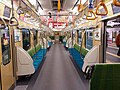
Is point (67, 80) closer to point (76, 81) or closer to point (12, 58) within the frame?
point (76, 81)

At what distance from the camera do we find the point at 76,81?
5.08m

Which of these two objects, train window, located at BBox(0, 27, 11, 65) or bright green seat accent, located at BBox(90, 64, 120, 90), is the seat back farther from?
train window, located at BBox(0, 27, 11, 65)

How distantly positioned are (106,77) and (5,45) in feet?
8.02

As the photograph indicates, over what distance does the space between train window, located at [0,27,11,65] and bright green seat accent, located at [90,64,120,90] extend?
215 centimetres

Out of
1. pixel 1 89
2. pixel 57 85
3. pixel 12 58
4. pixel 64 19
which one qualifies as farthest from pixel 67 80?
pixel 64 19

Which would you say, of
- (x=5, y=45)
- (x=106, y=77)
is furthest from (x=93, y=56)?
(x=5, y=45)

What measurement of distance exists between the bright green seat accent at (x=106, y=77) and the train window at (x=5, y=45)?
2.15 metres

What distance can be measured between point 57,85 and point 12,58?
155cm

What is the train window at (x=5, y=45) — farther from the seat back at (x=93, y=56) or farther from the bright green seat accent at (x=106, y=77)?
the seat back at (x=93, y=56)

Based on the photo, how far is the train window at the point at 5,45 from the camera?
3.56 m

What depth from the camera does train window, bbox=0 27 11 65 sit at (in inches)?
140

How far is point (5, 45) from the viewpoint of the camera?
3717 millimetres

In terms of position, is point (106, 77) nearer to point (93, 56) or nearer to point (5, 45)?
point (93, 56)

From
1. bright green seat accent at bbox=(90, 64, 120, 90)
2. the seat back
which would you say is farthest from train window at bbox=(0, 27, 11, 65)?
the seat back
